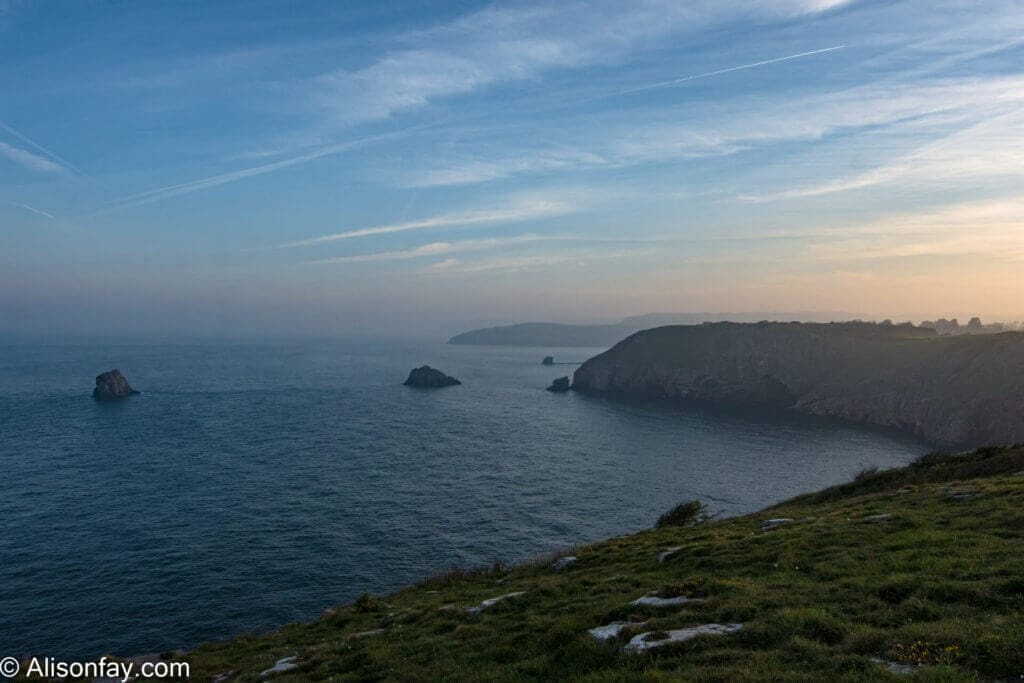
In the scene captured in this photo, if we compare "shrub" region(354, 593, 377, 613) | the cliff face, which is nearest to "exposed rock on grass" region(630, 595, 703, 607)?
"shrub" region(354, 593, 377, 613)

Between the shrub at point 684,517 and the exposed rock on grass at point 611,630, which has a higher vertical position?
the exposed rock on grass at point 611,630

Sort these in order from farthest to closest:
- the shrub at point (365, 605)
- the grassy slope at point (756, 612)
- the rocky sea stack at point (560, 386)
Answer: the rocky sea stack at point (560, 386) → the shrub at point (365, 605) → the grassy slope at point (756, 612)

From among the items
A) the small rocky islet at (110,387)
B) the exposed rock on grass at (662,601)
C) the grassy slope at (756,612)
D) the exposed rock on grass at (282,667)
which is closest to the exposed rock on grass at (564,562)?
the grassy slope at (756,612)

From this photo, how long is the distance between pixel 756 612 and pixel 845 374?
162711 millimetres

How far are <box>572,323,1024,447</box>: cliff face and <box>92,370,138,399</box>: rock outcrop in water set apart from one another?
480ft

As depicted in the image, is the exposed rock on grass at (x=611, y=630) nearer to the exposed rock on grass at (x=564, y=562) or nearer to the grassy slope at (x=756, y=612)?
the grassy slope at (x=756, y=612)

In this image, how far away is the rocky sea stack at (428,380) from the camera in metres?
185

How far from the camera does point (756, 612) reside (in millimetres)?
12766

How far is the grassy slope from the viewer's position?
9.87 metres

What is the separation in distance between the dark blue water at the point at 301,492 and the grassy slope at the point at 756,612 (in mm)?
21741

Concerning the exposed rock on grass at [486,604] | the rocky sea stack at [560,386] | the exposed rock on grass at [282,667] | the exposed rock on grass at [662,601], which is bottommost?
the rocky sea stack at [560,386]

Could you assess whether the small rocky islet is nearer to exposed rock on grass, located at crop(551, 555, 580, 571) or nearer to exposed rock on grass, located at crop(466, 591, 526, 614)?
exposed rock on grass, located at crop(551, 555, 580, 571)

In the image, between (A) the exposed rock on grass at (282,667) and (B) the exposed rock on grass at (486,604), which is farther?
(B) the exposed rock on grass at (486,604)

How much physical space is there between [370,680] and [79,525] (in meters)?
63.1
